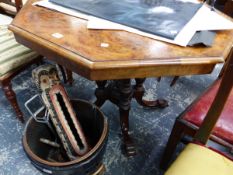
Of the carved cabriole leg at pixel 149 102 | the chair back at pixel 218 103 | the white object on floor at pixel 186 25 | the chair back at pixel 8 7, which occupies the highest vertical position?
the white object on floor at pixel 186 25

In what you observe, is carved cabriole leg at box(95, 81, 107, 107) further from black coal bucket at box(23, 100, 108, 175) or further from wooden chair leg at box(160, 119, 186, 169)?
wooden chair leg at box(160, 119, 186, 169)

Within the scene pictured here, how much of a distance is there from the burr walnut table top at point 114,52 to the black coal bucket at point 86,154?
0.40 m

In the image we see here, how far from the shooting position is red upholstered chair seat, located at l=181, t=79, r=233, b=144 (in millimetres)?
910

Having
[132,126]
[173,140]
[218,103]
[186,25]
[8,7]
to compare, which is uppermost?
[186,25]

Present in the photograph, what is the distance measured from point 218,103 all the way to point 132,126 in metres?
0.83

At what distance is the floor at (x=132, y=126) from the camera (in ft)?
4.23

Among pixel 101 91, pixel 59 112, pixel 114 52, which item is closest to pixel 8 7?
pixel 101 91

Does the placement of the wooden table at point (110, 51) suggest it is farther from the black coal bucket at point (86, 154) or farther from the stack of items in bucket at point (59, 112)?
the black coal bucket at point (86, 154)

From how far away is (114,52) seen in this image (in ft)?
2.37

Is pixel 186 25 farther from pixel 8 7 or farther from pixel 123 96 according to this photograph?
pixel 8 7

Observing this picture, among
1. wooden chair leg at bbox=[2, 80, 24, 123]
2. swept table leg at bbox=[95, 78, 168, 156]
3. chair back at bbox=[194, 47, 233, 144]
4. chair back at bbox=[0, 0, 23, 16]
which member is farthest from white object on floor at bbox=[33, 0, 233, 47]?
chair back at bbox=[0, 0, 23, 16]

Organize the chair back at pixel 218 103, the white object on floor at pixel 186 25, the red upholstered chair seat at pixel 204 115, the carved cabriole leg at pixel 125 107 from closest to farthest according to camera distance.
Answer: the chair back at pixel 218 103 → the white object on floor at pixel 186 25 → the red upholstered chair seat at pixel 204 115 → the carved cabriole leg at pixel 125 107

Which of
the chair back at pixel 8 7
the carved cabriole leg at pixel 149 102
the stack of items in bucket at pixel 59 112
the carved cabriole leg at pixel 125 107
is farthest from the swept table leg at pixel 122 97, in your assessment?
the chair back at pixel 8 7

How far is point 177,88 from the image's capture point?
1.81 meters
